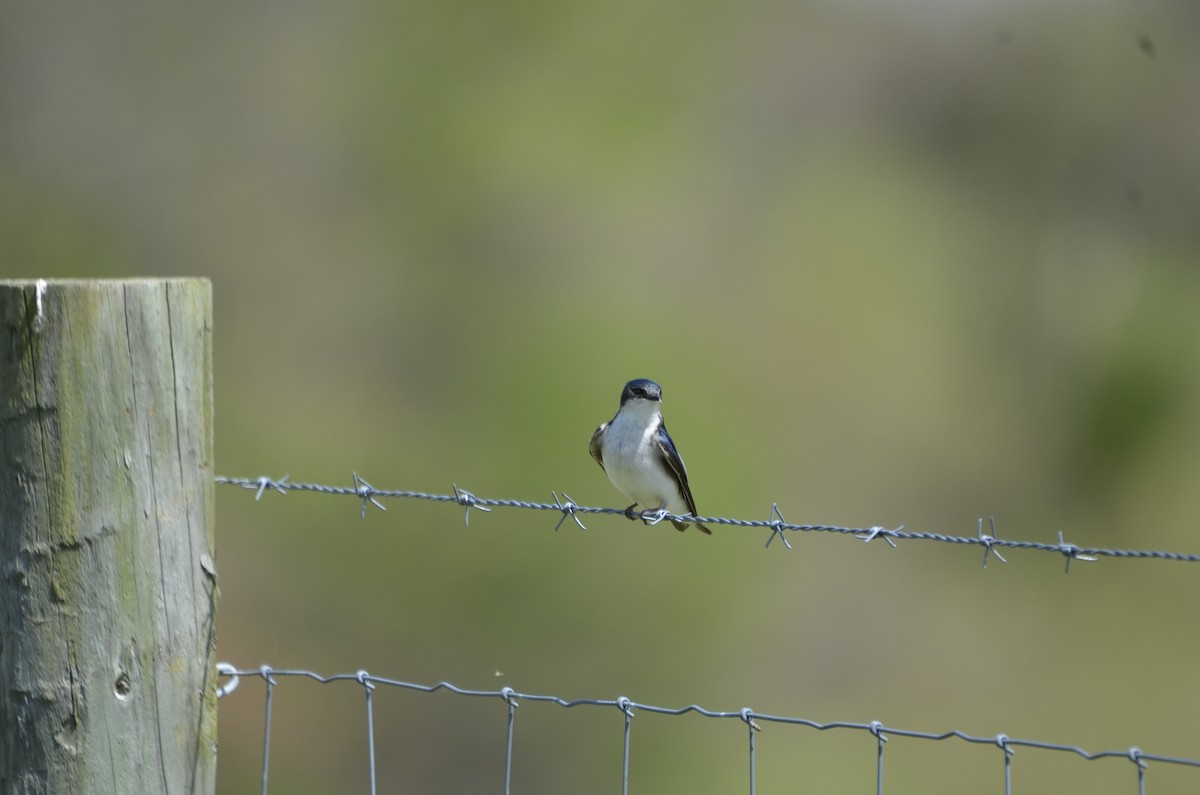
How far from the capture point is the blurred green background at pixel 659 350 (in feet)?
34.8

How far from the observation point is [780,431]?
46.8ft

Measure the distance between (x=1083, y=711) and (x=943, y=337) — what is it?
21.8ft

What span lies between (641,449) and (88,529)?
2.94m

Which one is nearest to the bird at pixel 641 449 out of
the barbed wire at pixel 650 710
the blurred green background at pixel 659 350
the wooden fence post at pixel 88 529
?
the barbed wire at pixel 650 710

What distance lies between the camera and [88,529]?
2.26m

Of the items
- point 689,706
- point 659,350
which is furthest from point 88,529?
point 659,350

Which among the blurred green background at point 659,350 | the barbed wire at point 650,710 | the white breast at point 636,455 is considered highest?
the blurred green background at point 659,350

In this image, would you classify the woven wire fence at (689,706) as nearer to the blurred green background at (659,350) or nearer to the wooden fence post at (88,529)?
the wooden fence post at (88,529)

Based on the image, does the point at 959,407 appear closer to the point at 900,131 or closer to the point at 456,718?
the point at 900,131

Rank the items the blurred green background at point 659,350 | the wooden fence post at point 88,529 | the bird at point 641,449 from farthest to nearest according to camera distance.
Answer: the blurred green background at point 659,350 < the bird at point 641,449 < the wooden fence post at point 88,529

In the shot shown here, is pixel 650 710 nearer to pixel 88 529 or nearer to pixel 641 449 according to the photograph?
pixel 88 529

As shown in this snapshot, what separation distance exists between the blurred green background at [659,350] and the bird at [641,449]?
5260 millimetres

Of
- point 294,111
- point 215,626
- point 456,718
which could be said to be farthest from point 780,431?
point 215,626

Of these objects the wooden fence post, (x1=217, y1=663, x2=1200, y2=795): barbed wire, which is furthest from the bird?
the wooden fence post
